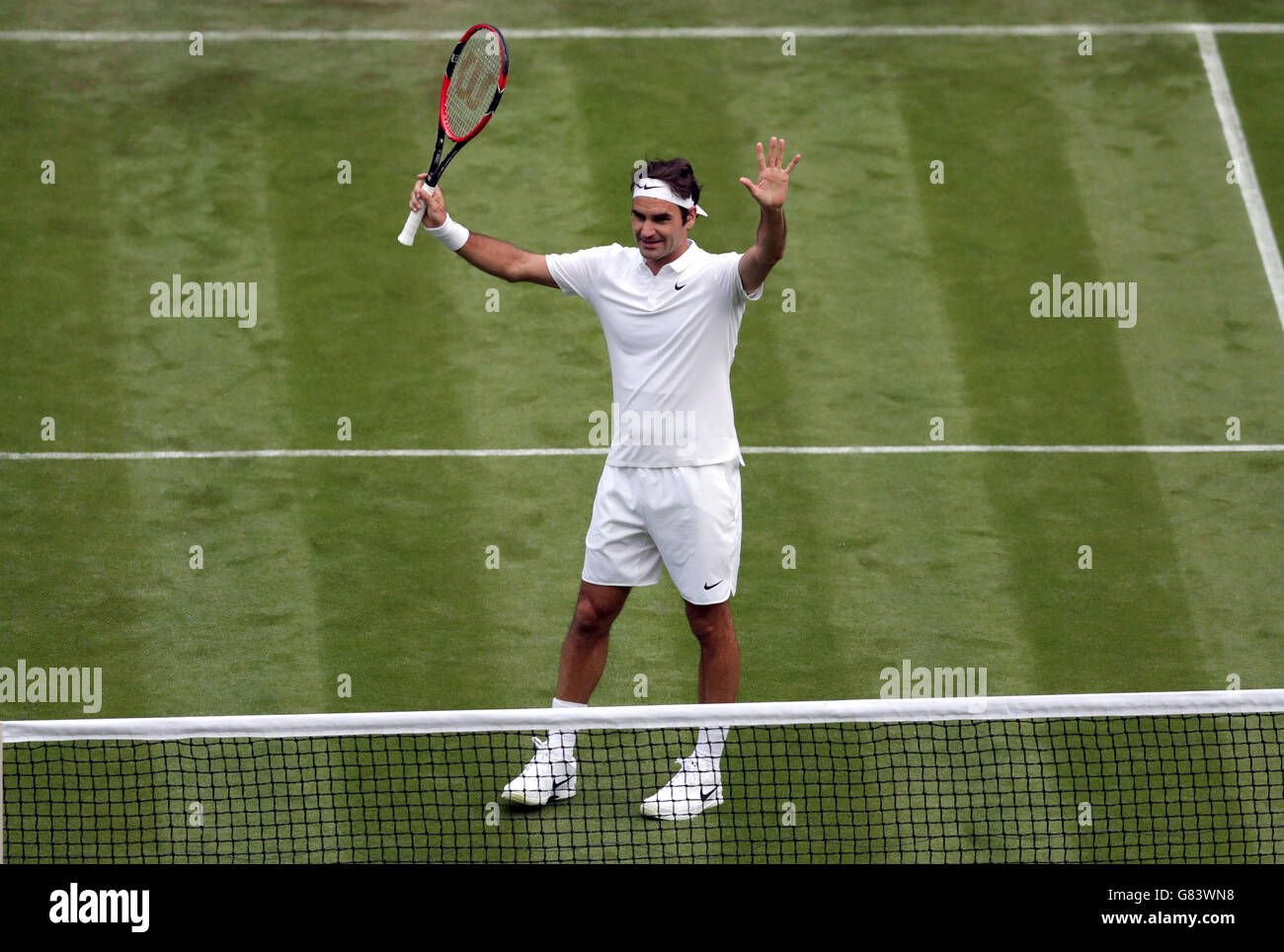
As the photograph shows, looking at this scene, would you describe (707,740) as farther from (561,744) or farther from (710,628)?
(561,744)

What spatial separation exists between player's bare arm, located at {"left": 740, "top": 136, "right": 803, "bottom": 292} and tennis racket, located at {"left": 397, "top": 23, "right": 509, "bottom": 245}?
166 centimetres

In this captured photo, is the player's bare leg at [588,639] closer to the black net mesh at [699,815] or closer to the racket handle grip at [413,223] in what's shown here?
the black net mesh at [699,815]

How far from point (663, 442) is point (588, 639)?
0.98 m

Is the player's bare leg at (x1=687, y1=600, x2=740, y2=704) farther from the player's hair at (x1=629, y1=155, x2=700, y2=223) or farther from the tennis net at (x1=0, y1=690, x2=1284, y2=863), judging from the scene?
the player's hair at (x1=629, y1=155, x2=700, y2=223)

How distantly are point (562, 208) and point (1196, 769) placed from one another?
22.1 ft

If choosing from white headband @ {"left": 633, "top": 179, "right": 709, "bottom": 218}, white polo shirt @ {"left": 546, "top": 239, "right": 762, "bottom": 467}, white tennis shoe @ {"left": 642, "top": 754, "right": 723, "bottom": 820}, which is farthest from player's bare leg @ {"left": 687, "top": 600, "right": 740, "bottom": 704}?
white headband @ {"left": 633, "top": 179, "right": 709, "bottom": 218}

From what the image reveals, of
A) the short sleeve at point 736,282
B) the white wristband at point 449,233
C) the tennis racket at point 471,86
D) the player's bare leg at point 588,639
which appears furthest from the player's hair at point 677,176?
the player's bare leg at point 588,639

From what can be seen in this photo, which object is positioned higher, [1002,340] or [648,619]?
[1002,340]

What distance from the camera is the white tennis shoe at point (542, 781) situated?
28.4 feet

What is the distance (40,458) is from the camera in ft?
39.1

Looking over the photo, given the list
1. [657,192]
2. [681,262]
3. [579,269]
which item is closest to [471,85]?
[579,269]

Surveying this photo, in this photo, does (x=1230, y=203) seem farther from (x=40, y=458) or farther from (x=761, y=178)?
(x=40, y=458)

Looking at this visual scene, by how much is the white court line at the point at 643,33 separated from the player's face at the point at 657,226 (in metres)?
7.94

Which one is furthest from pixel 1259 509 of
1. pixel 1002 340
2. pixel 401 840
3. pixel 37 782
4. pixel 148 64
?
pixel 148 64
